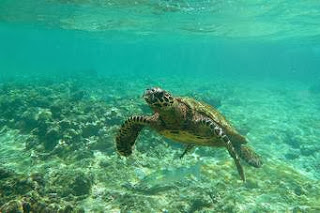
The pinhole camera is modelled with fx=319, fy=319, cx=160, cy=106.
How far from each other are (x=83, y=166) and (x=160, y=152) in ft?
10.4

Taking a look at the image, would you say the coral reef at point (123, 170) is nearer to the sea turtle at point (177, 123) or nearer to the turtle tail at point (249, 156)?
the turtle tail at point (249, 156)

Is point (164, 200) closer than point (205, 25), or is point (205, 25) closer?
point (164, 200)

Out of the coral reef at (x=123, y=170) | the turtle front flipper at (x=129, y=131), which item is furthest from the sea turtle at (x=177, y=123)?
the coral reef at (x=123, y=170)

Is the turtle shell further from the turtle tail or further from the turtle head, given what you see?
the turtle head

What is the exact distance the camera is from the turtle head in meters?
5.49

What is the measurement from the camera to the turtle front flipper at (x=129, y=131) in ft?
21.2

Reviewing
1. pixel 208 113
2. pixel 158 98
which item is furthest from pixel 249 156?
pixel 158 98

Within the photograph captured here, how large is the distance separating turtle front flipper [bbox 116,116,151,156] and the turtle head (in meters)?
0.83

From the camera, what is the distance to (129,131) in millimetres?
6949

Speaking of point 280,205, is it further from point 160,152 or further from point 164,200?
point 160,152

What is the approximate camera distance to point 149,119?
6.40 m

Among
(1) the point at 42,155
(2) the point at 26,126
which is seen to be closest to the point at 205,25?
(2) the point at 26,126

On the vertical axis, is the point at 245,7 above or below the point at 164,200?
above

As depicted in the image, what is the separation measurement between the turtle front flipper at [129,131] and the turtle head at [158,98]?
0.83 m
